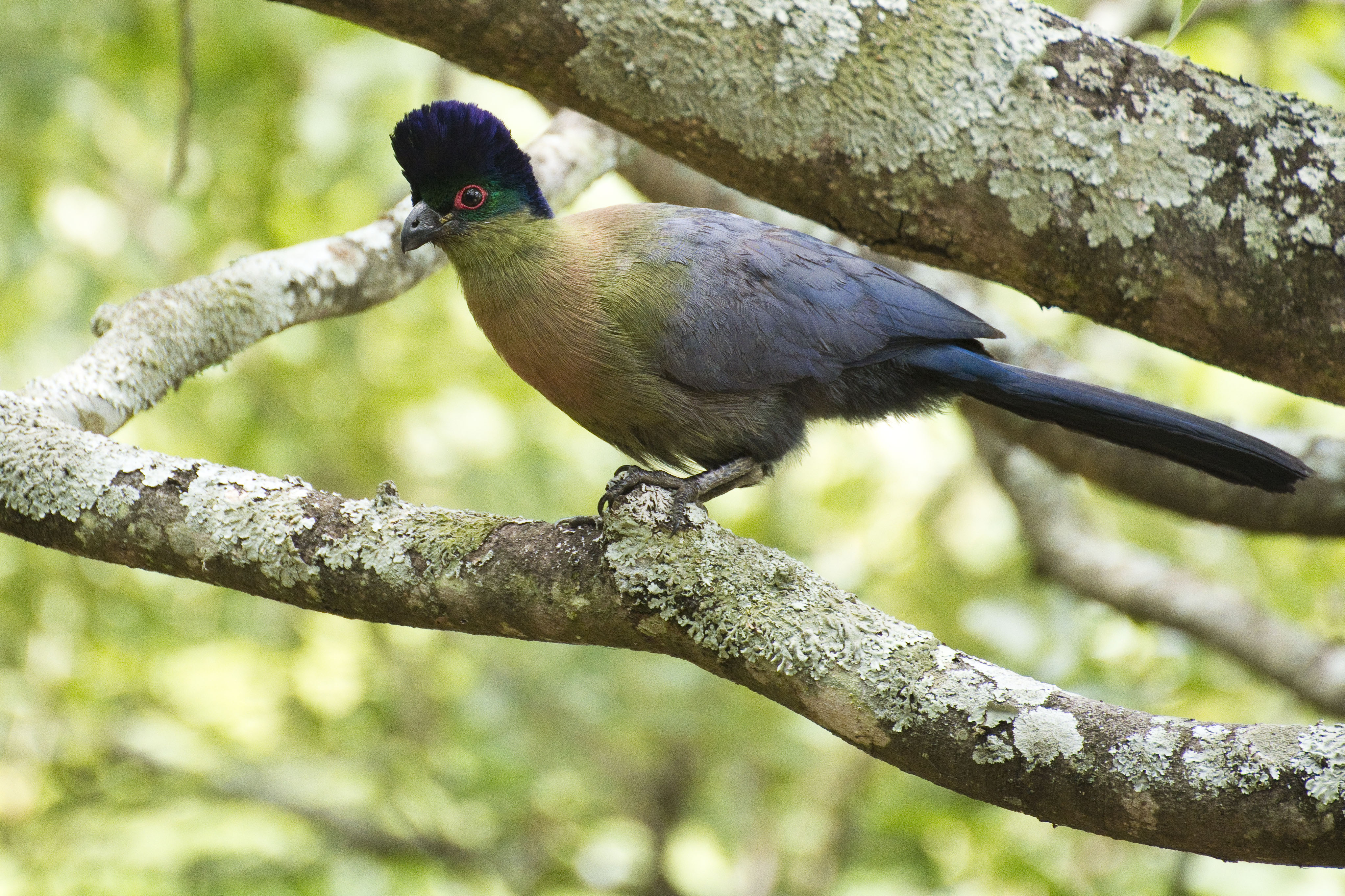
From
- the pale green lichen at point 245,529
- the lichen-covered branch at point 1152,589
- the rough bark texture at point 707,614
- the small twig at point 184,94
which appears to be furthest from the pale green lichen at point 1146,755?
the small twig at point 184,94

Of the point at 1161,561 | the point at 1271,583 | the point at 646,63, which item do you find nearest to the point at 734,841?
the point at 1161,561

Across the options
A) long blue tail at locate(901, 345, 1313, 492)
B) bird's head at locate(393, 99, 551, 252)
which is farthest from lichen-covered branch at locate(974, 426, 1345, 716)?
bird's head at locate(393, 99, 551, 252)

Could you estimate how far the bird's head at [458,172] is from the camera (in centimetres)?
300

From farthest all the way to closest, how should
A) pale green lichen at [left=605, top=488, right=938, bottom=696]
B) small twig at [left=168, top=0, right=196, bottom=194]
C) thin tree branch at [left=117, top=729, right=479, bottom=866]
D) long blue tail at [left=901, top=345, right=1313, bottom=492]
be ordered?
1. thin tree branch at [left=117, top=729, right=479, bottom=866]
2. small twig at [left=168, top=0, right=196, bottom=194]
3. long blue tail at [left=901, top=345, right=1313, bottom=492]
4. pale green lichen at [left=605, top=488, right=938, bottom=696]

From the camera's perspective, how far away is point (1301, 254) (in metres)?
2.18

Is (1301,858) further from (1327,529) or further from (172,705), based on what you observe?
(172,705)

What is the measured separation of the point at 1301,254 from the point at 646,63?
131cm

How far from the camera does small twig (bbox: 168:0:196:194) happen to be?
3.12 m

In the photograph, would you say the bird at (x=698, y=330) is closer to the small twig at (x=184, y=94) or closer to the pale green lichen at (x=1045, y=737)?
the small twig at (x=184, y=94)

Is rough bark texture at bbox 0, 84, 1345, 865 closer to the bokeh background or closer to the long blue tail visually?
the long blue tail

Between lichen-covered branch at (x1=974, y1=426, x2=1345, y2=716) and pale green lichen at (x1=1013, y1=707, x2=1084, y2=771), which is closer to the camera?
pale green lichen at (x1=1013, y1=707, x2=1084, y2=771)

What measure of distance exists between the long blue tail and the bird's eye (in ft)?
4.14

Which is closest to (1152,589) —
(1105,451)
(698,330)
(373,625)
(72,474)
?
(1105,451)

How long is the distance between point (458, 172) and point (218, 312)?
2.40 ft
